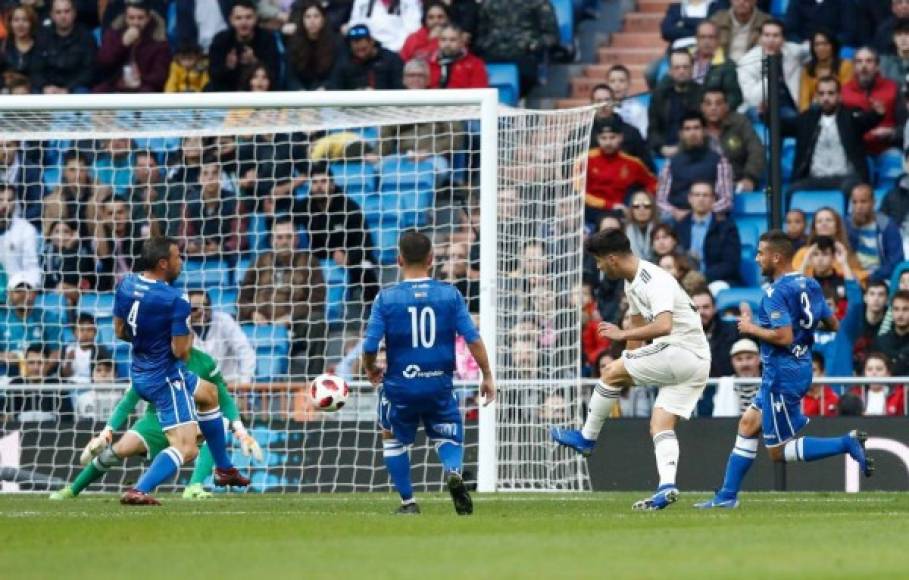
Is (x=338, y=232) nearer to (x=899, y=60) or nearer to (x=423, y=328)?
(x=899, y=60)

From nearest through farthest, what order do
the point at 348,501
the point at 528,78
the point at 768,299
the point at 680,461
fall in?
the point at 768,299 < the point at 348,501 < the point at 680,461 < the point at 528,78

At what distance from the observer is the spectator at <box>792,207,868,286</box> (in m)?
18.5

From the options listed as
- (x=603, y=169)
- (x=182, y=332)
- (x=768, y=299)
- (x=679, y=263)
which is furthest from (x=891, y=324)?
(x=182, y=332)

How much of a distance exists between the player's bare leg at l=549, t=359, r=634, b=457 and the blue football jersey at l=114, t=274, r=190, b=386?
8.68 ft

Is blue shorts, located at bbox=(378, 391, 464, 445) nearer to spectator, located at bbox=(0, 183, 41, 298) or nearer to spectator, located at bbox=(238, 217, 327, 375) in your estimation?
spectator, located at bbox=(238, 217, 327, 375)

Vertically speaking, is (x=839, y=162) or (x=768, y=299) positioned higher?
(x=839, y=162)

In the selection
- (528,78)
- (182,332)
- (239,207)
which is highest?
(528,78)

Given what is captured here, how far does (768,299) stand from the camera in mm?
12883

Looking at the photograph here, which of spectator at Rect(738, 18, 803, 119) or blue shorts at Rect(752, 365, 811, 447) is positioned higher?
spectator at Rect(738, 18, 803, 119)

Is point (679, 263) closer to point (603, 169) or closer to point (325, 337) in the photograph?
point (603, 169)

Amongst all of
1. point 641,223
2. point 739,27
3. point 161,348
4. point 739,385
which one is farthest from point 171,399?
point 739,27

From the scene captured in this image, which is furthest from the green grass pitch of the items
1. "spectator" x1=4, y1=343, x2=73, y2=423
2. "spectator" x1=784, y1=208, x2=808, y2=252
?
"spectator" x1=784, y1=208, x2=808, y2=252

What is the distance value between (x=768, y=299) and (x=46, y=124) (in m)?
7.93

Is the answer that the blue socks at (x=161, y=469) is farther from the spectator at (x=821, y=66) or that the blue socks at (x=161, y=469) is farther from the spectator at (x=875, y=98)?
the spectator at (x=875, y=98)
